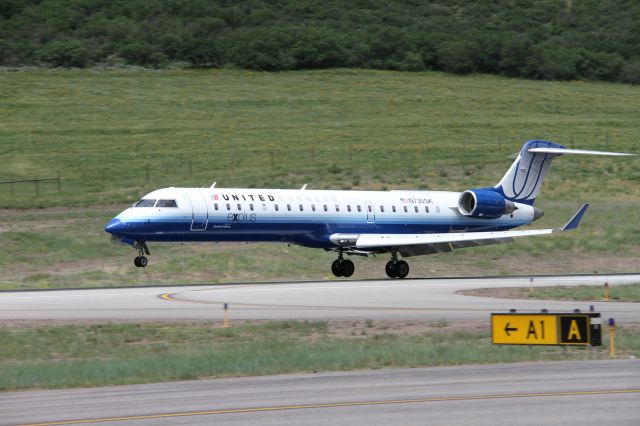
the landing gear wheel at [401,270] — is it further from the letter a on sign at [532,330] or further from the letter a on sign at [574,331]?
the letter a on sign at [574,331]

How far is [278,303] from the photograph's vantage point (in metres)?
29.2

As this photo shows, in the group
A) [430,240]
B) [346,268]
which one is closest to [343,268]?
[346,268]

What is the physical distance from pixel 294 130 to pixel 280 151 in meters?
6.58

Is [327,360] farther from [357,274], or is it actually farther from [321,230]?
[357,274]

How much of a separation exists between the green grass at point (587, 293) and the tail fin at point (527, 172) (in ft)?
35.7

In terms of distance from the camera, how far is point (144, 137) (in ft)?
236

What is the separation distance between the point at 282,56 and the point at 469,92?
15.2 meters

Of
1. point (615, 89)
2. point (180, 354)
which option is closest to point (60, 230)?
point (180, 354)

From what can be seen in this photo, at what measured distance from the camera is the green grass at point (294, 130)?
2458 inches

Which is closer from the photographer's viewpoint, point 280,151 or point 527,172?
point 527,172

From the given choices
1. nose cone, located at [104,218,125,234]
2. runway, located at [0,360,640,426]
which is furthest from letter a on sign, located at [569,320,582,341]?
nose cone, located at [104,218,125,234]

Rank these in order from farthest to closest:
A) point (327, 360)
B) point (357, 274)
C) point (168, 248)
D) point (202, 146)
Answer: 1. point (202, 146)
2. point (168, 248)
3. point (357, 274)
4. point (327, 360)

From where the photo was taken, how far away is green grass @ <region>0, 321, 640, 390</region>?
1870 centimetres

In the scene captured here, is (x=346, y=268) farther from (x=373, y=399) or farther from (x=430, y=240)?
(x=373, y=399)
